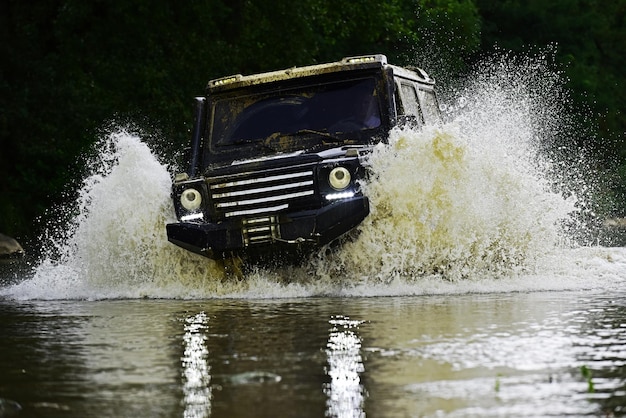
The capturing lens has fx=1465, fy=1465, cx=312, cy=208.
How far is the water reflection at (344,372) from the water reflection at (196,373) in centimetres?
51

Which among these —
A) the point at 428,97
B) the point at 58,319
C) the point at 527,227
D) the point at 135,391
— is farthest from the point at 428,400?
the point at 428,97

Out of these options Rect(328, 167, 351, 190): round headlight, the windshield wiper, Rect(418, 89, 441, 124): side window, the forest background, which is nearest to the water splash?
Rect(328, 167, 351, 190): round headlight

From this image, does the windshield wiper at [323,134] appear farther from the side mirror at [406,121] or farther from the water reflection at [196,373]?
the water reflection at [196,373]

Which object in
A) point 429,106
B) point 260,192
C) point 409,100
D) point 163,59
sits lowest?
point 260,192

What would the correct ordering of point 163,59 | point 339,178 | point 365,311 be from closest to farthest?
point 365,311 < point 339,178 < point 163,59

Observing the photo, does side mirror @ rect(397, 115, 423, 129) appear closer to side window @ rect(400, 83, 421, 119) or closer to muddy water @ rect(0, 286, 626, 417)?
side window @ rect(400, 83, 421, 119)

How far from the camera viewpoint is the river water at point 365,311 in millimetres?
6098

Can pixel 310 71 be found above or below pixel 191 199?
above

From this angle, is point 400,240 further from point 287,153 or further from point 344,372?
point 344,372

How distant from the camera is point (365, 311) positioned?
33.1ft

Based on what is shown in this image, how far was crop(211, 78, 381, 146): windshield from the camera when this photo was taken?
1317cm

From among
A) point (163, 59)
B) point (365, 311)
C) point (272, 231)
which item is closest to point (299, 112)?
point (272, 231)

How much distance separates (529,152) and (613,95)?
29.9 m

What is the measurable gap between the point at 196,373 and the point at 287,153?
243 inches
